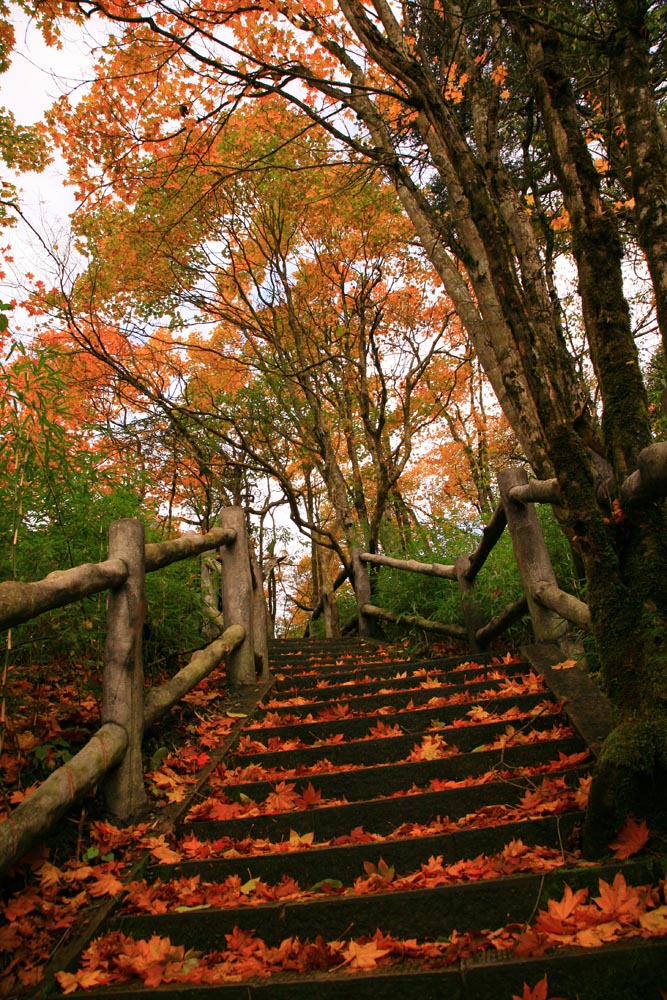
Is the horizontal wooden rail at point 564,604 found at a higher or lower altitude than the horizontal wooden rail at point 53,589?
lower

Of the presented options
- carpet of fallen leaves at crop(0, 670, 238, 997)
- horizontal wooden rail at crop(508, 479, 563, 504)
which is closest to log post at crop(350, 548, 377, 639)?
horizontal wooden rail at crop(508, 479, 563, 504)

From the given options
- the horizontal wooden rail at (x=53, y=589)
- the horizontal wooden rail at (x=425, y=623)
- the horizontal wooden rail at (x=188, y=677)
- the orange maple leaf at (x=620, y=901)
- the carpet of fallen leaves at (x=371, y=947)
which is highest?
the horizontal wooden rail at (x=53, y=589)

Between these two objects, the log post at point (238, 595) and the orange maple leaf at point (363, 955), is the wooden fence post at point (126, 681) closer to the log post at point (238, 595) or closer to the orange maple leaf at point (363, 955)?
the orange maple leaf at point (363, 955)

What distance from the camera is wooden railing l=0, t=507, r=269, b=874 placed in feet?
6.13

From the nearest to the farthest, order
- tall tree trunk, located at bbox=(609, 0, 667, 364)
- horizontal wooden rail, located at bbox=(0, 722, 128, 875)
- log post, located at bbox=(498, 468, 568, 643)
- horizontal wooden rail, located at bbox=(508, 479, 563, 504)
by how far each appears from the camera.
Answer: horizontal wooden rail, located at bbox=(0, 722, 128, 875)
tall tree trunk, located at bbox=(609, 0, 667, 364)
horizontal wooden rail, located at bbox=(508, 479, 563, 504)
log post, located at bbox=(498, 468, 568, 643)

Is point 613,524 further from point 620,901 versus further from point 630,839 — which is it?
point 620,901

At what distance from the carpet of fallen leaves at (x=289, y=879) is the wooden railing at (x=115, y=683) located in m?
0.20

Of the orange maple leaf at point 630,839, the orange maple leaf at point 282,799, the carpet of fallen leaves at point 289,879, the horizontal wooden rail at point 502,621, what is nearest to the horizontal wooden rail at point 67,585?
the carpet of fallen leaves at point 289,879

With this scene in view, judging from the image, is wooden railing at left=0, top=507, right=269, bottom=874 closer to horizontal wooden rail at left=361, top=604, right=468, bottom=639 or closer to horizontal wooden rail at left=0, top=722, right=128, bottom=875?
horizontal wooden rail at left=0, top=722, right=128, bottom=875

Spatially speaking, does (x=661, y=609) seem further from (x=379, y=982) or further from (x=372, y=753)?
(x=372, y=753)

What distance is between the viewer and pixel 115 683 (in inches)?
101

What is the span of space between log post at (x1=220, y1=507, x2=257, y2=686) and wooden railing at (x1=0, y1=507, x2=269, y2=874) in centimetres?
38

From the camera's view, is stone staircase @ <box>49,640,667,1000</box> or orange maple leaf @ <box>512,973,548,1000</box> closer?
orange maple leaf @ <box>512,973,548,1000</box>

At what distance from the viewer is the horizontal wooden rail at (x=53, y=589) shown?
1806 mm
